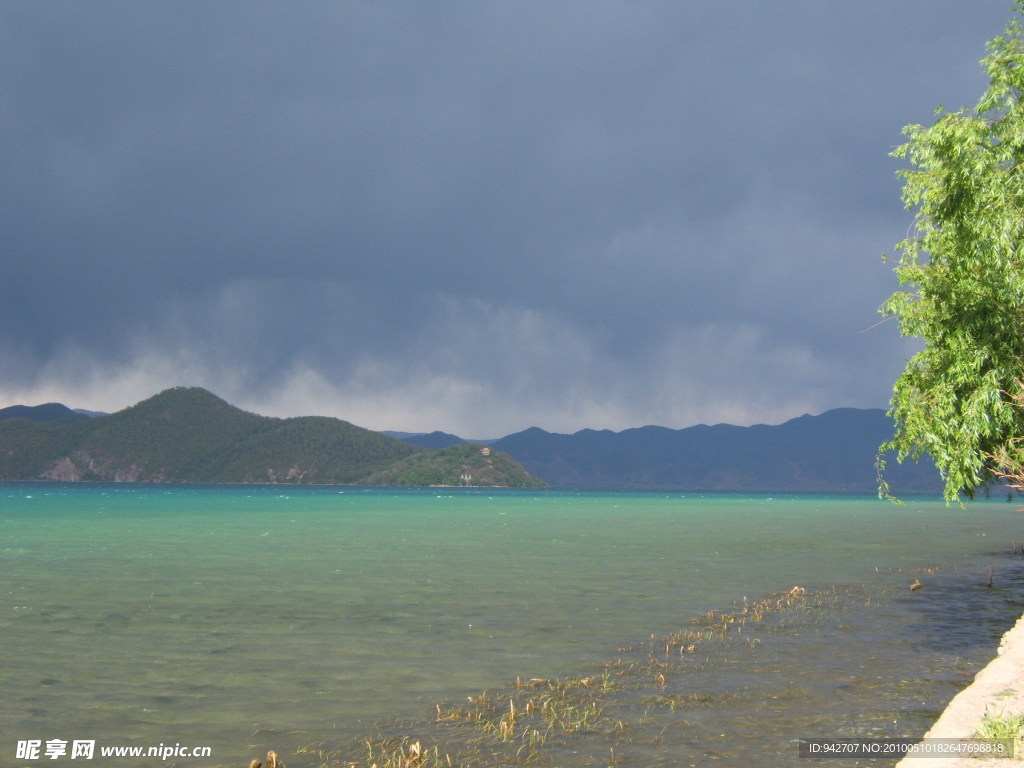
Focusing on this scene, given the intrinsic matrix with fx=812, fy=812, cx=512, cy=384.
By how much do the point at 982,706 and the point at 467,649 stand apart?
11128mm

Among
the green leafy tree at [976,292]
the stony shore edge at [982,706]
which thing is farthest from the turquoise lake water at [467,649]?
the green leafy tree at [976,292]

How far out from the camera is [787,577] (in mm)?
35531

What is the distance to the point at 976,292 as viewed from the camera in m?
19.4

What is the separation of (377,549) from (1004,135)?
129 feet

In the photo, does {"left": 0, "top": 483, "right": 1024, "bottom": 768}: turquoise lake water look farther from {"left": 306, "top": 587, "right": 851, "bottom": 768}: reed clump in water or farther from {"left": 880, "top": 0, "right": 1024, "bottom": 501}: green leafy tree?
{"left": 880, "top": 0, "right": 1024, "bottom": 501}: green leafy tree

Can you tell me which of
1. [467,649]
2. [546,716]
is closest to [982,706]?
[546,716]

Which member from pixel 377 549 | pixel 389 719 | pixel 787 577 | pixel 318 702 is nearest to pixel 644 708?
pixel 389 719

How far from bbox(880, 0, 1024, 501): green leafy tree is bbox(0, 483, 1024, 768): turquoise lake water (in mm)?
4965

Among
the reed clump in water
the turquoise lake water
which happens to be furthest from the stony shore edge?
the reed clump in water

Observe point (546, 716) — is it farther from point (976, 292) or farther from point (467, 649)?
point (976, 292)

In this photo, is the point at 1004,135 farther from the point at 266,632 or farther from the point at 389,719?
the point at 266,632

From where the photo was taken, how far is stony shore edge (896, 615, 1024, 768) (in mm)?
8836

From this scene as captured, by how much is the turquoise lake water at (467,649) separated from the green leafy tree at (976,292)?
4965 millimetres

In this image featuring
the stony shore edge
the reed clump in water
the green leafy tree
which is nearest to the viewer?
the stony shore edge
